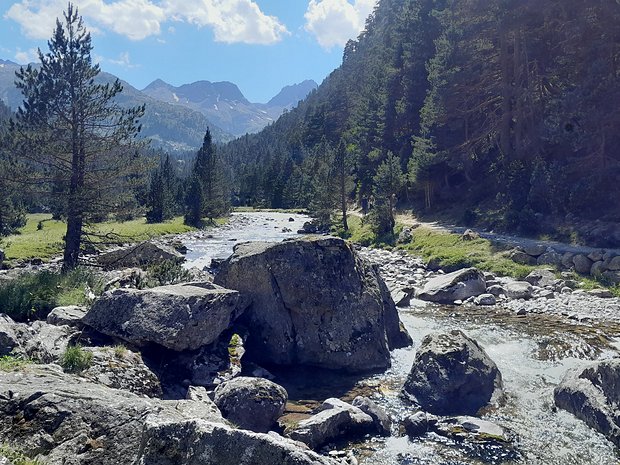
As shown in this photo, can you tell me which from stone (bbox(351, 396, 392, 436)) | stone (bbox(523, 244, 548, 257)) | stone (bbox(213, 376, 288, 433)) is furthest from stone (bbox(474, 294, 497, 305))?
stone (bbox(213, 376, 288, 433))

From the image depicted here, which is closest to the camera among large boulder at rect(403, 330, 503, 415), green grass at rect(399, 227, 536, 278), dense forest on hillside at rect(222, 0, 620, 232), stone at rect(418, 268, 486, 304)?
large boulder at rect(403, 330, 503, 415)

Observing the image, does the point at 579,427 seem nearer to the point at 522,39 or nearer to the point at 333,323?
the point at 333,323

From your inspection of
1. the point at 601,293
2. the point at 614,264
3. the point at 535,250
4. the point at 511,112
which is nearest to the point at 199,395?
the point at 601,293

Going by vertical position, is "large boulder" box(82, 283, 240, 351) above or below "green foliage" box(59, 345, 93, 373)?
above

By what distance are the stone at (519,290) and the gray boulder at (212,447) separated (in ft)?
72.1

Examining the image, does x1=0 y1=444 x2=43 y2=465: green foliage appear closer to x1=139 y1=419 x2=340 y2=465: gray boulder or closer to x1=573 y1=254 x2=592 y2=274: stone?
x1=139 y1=419 x2=340 y2=465: gray boulder

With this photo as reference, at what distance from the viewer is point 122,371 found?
1080 centimetres

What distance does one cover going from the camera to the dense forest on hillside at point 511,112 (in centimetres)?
3400

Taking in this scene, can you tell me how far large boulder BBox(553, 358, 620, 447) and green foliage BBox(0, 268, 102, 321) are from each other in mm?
13969

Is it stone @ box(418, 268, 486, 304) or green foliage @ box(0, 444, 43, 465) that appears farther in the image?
stone @ box(418, 268, 486, 304)

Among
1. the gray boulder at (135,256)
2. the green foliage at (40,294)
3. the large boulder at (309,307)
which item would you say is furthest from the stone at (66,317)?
the gray boulder at (135,256)

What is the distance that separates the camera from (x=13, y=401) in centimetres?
628

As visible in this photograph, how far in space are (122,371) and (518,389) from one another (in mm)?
10557

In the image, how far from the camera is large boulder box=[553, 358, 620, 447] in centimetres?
1091
